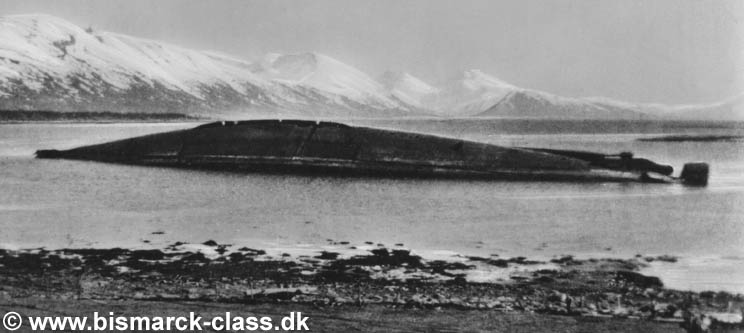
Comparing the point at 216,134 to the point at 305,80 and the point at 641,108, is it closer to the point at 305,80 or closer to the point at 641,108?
the point at 305,80

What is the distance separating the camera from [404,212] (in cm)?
302

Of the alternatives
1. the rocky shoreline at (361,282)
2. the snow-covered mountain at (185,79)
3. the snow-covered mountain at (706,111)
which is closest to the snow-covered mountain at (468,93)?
the snow-covered mountain at (185,79)

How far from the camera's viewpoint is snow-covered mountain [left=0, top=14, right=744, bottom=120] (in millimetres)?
3281

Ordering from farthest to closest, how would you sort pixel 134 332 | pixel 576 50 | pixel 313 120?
pixel 313 120
pixel 576 50
pixel 134 332

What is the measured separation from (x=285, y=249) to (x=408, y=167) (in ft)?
4.51

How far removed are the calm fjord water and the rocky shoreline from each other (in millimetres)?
74

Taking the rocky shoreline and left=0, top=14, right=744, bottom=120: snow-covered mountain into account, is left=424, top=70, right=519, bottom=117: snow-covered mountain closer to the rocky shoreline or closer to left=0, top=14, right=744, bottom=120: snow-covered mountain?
left=0, top=14, right=744, bottom=120: snow-covered mountain

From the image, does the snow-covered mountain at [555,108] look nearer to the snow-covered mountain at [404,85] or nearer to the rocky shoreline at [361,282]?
the snow-covered mountain at [404,85]

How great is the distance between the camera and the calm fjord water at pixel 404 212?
280cm

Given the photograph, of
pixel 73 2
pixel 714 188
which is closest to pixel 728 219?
pixel 714 188

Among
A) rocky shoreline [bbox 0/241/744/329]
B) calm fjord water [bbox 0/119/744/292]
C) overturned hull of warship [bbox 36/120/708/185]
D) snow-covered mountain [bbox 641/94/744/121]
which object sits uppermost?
snow-covered mountain [bbox 641/94/744/121]

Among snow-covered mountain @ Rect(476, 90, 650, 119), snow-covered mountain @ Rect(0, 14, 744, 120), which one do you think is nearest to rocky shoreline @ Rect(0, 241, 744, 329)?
snow-covered mountain @ Rect(0, 14, 744, 120)

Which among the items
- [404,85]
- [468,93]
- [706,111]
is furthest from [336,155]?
[706,111]

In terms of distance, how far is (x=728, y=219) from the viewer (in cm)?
285
